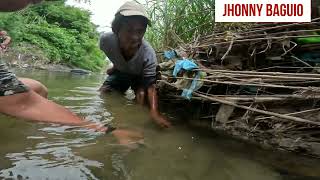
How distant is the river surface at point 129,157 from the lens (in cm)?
162

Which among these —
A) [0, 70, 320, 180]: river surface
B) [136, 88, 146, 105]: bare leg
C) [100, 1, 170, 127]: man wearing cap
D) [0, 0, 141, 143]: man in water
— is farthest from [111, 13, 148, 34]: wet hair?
[0, 0, 141, 143]: man in water

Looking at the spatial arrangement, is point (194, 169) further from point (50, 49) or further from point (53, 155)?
point (50, 49)

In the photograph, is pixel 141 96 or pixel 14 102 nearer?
pixel 14 102

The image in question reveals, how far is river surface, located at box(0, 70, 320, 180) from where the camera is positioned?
162 centimetres

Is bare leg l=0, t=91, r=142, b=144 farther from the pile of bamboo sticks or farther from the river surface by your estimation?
the pile of bamboo sticks

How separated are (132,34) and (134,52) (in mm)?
374

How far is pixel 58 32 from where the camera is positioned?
57.1 ft

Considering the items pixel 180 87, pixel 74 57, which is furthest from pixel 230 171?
pixel 74 57

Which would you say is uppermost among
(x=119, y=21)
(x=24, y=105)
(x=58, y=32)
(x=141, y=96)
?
(x=58, y=32)

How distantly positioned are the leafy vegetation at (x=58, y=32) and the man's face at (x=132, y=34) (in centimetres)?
1074

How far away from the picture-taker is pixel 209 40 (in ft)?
9.99

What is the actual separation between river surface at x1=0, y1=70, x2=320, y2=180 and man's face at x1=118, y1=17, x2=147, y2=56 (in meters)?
0.89

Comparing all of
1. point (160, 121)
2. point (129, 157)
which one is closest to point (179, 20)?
point (160, 121)

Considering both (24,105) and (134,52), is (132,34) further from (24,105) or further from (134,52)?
(24,105)
